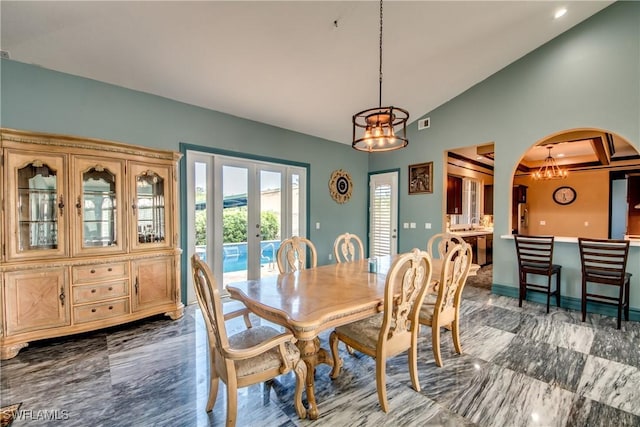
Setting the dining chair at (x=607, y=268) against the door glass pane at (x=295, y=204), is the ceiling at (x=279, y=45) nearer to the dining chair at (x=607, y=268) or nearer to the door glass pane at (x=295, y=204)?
the door glass pane at (x=295, y=204)

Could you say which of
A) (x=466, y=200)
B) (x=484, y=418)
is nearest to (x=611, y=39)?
(x=466, y=200)

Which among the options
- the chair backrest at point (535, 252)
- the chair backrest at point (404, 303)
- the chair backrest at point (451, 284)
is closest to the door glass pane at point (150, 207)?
the chair backrest at point (404, 303)

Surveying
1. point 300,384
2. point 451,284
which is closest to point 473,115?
point 451,284

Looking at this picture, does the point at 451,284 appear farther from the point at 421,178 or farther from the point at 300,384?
the point at 421,178

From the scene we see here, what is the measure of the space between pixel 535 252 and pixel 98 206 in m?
5.48

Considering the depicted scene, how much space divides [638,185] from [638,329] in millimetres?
5267

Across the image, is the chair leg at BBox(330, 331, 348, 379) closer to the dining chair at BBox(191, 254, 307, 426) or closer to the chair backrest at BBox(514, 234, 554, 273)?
the dining chair at BBox(191, 254, 307, 426)

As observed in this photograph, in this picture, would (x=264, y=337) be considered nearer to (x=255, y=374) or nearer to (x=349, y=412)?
(x=255, y=374)

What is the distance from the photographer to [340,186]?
19.4 feet

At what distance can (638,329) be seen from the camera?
3.16 metres

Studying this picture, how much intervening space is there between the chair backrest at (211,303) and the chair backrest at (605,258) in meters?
4.11

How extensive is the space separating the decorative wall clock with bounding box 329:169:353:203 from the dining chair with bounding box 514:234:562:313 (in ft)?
10.1

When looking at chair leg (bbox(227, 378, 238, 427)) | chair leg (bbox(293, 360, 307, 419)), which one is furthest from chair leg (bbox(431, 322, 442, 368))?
chair leg (bbox(227, 378, 238, 427))

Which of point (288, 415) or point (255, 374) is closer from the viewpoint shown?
point (255, 374)
